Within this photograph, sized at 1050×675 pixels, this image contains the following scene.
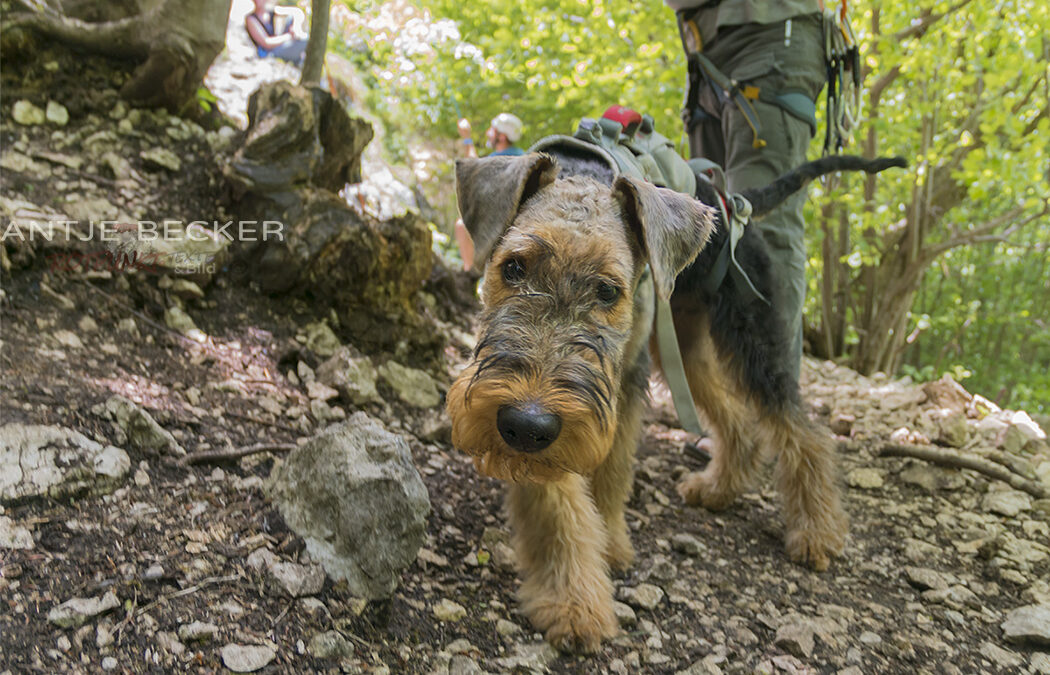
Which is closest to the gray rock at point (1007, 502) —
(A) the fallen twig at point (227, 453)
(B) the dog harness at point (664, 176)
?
(B) the dog harness at point (664, 176)

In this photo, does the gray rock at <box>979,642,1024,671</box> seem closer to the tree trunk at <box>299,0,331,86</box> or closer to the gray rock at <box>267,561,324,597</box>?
the gray rock at <box>267,561,324,597</box>

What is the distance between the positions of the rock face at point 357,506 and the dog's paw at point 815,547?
5.79ft

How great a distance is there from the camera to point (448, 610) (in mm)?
2096

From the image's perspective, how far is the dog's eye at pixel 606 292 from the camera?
206cm

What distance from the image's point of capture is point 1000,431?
4234 mm

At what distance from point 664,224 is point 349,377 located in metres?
1.77

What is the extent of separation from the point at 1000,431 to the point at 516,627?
376 cm

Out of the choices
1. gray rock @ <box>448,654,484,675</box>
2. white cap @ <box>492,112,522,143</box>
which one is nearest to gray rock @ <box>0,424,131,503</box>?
gray rock @ <box>448,654,484,675</box>

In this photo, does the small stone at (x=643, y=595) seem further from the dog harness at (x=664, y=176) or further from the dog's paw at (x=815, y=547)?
the dog's paw at (x=815, y=547)

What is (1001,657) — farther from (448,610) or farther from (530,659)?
(448,610)

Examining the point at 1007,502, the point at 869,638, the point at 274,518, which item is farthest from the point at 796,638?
the point at 1007,502

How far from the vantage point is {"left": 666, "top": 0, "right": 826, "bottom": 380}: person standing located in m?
3.47

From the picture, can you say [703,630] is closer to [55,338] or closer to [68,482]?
[68,482]

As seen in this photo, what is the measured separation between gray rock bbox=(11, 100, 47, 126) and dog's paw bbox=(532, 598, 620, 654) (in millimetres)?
3756
